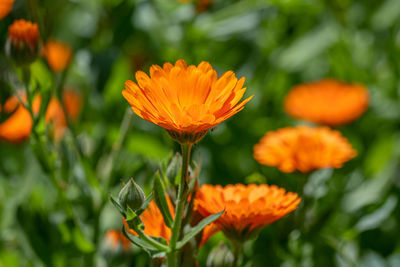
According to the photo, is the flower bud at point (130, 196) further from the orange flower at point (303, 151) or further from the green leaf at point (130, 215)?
the orange flower at point (303, 151)

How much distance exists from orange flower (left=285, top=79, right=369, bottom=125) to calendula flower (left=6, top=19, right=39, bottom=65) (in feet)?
2.66

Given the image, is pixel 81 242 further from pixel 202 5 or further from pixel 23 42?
pixel 202 5

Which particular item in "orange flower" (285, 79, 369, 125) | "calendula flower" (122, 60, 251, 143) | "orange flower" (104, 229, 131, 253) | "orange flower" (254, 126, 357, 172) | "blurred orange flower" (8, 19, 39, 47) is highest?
"blurred orange flower" (8, 19, 39, 47)

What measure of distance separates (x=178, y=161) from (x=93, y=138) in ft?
2.14

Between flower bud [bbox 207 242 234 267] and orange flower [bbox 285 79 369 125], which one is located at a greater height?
flower bud [bbox 207 242 234 267]

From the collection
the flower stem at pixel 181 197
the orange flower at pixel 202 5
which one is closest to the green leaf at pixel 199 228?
the flower stem at pixel 181 197

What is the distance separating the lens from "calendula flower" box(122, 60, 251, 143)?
51cm

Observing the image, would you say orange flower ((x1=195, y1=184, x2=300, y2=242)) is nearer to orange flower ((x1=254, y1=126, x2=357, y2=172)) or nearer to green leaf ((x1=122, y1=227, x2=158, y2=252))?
green leaf ((x1=122, y1=227, x2=158, y2=252))

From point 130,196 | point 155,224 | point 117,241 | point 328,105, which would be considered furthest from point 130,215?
point 328,105

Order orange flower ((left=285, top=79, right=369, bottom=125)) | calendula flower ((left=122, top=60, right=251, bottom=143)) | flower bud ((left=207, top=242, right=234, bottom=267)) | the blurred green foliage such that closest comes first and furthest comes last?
1. calendula flower ((left=122, top=60, right=251, bottom=143))
2. flower bud ((left=207, top=242, right=234, bottom=267))
3. the blurred green foliage
4. orange flower ((left=285, top=79, right=369, bottom=125))

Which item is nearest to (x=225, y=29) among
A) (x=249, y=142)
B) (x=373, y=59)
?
(x=249, y=142)

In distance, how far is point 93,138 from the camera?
48.0 inches

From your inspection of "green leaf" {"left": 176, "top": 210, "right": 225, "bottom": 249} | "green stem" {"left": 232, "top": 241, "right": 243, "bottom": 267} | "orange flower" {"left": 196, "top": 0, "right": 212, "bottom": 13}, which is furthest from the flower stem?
"orange flower" {"left": 196, "top": 0, "right": 212, "bottom": 13}

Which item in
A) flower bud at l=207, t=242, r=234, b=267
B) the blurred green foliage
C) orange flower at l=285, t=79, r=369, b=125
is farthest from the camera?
orange flower at l=285, t=79, r=369, b=125
